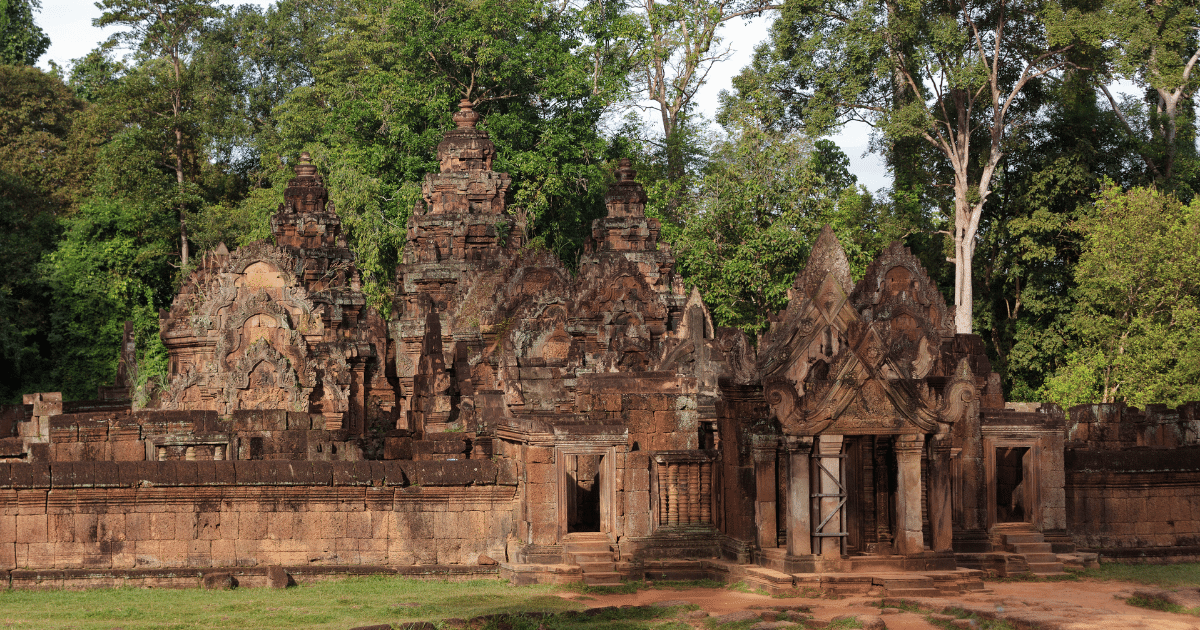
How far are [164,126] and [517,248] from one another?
2093 cm

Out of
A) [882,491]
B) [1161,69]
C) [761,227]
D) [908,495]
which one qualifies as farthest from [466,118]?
[908,495]

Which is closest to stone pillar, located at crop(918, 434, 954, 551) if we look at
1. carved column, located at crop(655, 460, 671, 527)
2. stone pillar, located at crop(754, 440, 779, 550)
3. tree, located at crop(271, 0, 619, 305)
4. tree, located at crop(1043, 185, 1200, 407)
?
stone pillar, located at crop(754, 440, 779, 550)

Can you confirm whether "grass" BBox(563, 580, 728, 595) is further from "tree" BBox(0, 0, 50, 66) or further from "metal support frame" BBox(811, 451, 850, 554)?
"tree" BBox(0, 0, 50, 66)

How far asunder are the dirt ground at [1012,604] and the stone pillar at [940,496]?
716 millimetres

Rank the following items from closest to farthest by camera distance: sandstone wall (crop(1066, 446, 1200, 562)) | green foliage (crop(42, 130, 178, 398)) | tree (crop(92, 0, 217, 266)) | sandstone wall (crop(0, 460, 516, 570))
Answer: sandstone wall (crop(0, 460, 516, 570)), sandstone wall (crop(1066, 446, 1200, 562)), green foliage (crop(42, 130, 178, 398)), tree (crop(92, 0, 217, 266))

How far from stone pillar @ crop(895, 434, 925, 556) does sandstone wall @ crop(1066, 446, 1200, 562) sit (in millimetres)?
3275

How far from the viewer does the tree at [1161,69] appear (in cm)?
3531

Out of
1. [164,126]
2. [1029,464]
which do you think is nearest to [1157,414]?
[1029,464]

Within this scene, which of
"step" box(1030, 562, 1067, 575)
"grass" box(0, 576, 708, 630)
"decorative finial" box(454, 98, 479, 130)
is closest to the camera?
"grass" box(0, 576, 708, 630)

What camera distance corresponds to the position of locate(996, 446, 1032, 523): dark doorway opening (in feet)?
55.6

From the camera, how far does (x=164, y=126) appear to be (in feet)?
163

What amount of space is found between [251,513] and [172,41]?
4374 cm

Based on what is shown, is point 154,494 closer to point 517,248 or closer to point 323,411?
point 323,411

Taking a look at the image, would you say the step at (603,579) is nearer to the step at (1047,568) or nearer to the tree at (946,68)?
the step at (1047,568)
